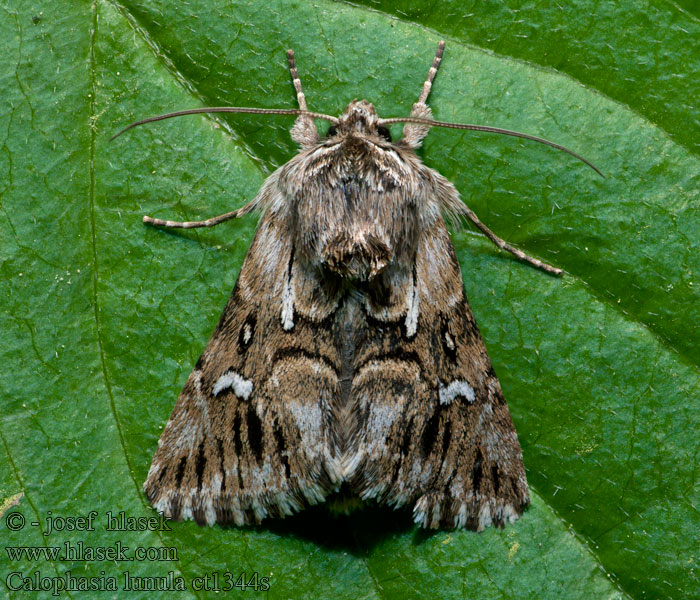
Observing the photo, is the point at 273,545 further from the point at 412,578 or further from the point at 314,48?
the point at 314,48

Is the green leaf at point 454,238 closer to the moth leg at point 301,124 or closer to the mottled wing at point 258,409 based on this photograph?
the moth leg at point 301,124

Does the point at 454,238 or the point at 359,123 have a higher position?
the point at 359,123

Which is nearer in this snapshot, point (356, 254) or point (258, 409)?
point (356, 254)

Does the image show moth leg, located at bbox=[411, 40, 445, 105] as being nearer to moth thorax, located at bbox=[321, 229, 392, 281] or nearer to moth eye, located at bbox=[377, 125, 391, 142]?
moth eye, located at bbox=[377, 125, 391, 142]

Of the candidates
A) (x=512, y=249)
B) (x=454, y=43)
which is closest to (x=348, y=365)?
(x=512, y=249)

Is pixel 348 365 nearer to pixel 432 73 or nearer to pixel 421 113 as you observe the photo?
pixel 421 113

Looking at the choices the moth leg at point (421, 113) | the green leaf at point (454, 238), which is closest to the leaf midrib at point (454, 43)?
the green leaf at point (454, 238)

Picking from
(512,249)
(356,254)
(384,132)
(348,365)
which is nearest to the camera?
(356,254)
